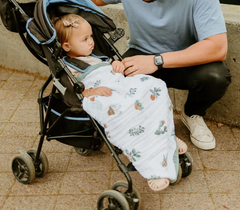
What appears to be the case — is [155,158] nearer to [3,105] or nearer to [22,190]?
[22,190]

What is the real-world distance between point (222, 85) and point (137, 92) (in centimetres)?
A: 93

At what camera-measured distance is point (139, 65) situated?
267 cm

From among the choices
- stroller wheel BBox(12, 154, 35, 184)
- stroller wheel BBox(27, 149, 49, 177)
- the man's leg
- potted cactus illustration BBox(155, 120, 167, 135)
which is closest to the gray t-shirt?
the man's leg

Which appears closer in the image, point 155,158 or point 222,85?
point 155,158

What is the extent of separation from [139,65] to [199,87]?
1.88ft

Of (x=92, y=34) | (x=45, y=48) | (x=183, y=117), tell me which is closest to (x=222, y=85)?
(x=183, y=117)

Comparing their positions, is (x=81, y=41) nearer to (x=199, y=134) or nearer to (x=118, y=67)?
(x=118, y=67)

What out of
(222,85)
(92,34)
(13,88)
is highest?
(92,34)

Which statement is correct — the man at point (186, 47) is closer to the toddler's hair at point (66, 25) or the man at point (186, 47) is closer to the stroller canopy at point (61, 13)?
the stroller canopy at point (61, 13)

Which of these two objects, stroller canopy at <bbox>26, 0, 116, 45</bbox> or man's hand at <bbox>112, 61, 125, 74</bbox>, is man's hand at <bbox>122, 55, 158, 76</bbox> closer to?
man's hand at <bbox>112, 61, 125, 74</bbox>

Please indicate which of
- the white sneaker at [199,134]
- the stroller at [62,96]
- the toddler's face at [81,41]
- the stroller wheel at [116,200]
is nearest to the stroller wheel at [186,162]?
the stroller at [62,96]

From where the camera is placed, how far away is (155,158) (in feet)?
7.22

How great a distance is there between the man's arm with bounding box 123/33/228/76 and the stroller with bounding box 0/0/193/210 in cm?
28

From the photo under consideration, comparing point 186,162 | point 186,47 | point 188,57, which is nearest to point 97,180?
point 186,162
